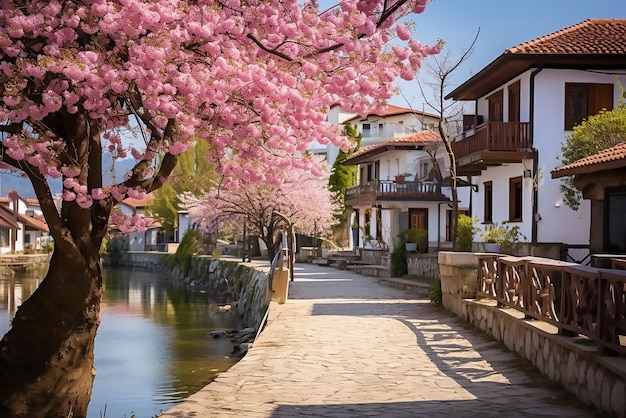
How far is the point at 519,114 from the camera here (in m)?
26.2

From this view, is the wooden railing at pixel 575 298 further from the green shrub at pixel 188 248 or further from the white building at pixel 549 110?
the green shrub at pixel 188 248

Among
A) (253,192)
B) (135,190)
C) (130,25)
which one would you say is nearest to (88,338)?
(135,190)

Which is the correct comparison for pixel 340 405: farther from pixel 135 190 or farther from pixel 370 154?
pixel 370 154

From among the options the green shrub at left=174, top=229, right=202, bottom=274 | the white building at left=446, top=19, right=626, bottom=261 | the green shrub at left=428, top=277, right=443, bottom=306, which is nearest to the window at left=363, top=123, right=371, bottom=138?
the green shrub at left=174, top=229, right=202, bottom=274

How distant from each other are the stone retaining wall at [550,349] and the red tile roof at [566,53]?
427 inches

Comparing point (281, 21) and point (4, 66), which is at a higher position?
point (281, 21)

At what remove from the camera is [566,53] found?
2448 centimetres

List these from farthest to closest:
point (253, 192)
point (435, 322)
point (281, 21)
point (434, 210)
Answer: point (434, 210)
point (253, 192)
point (435, 322)
point (281, 21)

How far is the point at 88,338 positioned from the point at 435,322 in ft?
25.5

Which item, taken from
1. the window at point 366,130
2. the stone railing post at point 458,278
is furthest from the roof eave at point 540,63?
the window at point 366,130

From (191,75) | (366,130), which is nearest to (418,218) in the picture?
(191,75)

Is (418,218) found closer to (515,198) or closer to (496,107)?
(496,107)

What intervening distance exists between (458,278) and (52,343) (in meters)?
8.68

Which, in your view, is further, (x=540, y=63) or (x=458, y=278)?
(x=540, y=63)
